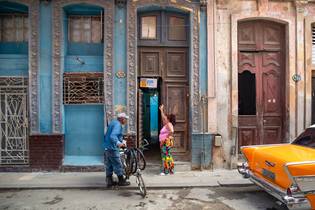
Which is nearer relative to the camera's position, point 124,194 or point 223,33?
point 124,194

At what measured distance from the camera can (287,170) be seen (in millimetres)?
5113

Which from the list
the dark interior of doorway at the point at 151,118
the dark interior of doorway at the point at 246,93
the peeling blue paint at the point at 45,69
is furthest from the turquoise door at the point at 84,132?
the dark interior of doorway at the point at 246,93

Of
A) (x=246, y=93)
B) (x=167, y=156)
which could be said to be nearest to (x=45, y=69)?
(x=167, y=156)

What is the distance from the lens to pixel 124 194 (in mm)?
7090

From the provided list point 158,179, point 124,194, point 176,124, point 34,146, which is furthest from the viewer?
point 176,124

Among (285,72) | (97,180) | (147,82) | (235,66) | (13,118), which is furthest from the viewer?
(285,72)

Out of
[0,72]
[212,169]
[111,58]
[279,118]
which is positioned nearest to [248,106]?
[279,118]

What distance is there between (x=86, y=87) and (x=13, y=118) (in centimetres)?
210

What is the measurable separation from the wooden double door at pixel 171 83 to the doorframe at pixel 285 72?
A: 50.1 inches

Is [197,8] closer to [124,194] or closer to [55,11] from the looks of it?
[55,11]

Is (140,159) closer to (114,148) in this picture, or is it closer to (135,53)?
(114,148)

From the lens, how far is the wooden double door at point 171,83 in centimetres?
956

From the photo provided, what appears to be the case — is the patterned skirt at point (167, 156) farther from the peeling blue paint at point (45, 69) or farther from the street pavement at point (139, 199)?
the peeling blue paint at point (45, 69)

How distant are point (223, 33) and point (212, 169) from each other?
3695 mm
